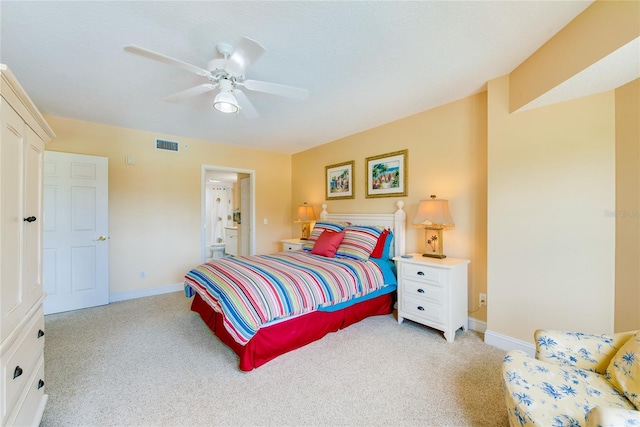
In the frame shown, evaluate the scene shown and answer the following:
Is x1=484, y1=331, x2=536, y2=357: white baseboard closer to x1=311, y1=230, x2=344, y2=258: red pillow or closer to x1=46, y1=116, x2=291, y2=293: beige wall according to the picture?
x1=311, y1=230, x2=344, y2=258: red pillow

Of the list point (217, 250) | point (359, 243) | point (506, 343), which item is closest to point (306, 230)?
point (359, 243)

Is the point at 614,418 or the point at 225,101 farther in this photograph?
the point at 225,101

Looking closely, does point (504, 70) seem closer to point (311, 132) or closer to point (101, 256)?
point (311, 132)

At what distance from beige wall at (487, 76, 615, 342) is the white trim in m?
0.22

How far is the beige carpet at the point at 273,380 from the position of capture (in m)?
1.61

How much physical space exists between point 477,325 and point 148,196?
469 centimetres

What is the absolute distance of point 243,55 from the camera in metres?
1.65

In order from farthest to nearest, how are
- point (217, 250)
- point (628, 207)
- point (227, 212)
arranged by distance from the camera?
point (227, 212)
point (217, 250)
point (628, 207)

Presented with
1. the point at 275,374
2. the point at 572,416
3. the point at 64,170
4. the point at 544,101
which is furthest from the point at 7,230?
the point at 544,101

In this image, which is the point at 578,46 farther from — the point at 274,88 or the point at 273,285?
the point at 273,285

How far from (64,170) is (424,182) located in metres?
4.51

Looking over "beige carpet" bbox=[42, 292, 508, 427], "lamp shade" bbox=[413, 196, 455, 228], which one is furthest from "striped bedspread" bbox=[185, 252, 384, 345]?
"lamp shade" bbox=[413, 196, 455, 228]

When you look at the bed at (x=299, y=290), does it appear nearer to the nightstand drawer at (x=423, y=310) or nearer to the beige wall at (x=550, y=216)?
the nightstand drawer at (x=423, y=310)

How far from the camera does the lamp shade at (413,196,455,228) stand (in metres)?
2.76
